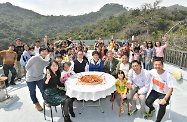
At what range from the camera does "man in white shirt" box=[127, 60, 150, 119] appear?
290 cm

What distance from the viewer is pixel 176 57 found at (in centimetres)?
494

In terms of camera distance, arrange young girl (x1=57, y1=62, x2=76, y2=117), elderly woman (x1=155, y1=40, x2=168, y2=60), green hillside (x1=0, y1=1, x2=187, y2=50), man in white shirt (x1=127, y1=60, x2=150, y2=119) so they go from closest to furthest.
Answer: man in white shirt (x1=127, y1=60, x2=150, y2=119) < young girl (x1=57, y1=62, x2=76, y2=117) < elderly woman (x1=155, y1=40, x2=168, y2=60) < green hillside (x1=0, y1=1, x2=187, y2=50)

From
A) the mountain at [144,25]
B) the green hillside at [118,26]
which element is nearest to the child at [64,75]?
the green hillside at [118,26]

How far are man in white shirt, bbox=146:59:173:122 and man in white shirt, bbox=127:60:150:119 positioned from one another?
118 mm

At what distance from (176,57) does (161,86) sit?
2730 mm

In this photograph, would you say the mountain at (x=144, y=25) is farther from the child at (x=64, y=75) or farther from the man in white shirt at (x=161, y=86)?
the man in white shirt at (x=161, y=86)

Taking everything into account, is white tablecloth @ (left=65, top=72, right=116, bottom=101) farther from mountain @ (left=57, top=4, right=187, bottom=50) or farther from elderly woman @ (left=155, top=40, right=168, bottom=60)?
mountain @ (left=57, top=4, right=187, bottom=50)

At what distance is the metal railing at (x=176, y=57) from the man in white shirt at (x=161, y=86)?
2.28 metres

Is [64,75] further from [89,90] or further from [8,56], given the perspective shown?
[8,56]

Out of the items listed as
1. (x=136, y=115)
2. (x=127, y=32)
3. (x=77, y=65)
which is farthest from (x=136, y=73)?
(x=127, y=32)

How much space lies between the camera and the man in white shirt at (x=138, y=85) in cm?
290

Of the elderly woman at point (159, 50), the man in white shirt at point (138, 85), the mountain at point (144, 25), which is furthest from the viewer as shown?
the mountain at point (144, 25)

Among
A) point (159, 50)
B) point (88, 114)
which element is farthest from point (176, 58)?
point (88, 114)

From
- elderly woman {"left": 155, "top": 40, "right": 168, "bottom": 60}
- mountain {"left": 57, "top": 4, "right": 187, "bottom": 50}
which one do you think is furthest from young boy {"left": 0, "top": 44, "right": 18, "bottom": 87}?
mountain {"left": 57, "top": 4, "right": 187, "bottom": 50}
